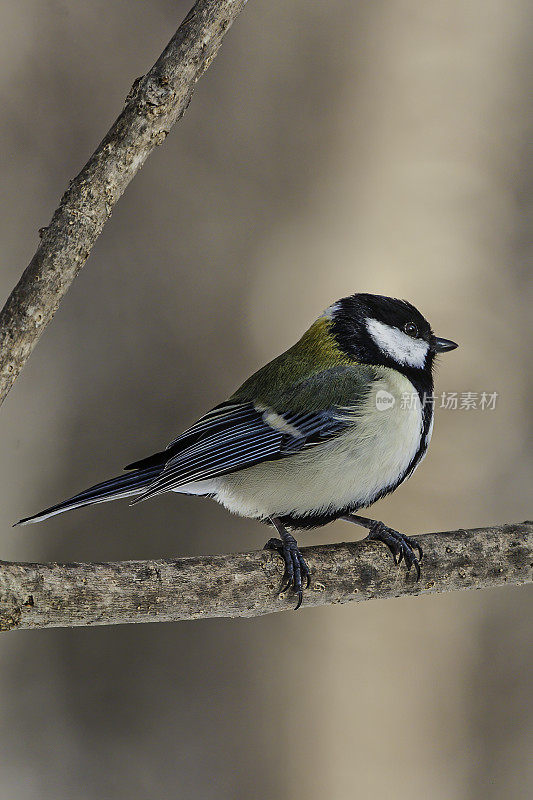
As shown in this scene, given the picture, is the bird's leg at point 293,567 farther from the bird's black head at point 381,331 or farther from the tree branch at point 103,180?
the tree branch at point 103,180

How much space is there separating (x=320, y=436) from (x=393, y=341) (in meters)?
0.22

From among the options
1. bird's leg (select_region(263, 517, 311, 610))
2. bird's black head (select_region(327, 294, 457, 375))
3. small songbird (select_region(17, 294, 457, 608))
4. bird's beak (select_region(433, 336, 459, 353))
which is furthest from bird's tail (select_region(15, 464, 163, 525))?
bird's beak (select_region(433, 336, 459, 353))

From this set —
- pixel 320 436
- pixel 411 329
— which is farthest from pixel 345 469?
pixel 411 329

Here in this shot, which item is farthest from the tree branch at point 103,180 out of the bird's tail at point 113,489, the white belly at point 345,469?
the white belly at point 345,469

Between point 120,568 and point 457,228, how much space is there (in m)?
1.29

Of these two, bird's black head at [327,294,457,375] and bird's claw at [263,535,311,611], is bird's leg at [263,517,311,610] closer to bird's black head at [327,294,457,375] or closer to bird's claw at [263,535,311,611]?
bird's claw at [263,535,311,611]

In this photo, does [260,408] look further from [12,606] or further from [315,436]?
[12,606]

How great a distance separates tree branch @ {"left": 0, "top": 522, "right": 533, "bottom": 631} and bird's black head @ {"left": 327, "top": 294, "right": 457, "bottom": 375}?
0.31 metres

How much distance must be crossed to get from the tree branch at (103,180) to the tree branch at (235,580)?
0.85 feet

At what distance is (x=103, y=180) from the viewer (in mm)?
1086

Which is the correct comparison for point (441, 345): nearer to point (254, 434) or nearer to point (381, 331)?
point (381, 331)

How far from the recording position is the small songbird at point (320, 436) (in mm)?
1342

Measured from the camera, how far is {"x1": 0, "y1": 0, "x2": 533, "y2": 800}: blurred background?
6.00ft

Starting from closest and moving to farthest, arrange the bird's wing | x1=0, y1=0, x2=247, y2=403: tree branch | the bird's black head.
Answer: x1=0, y1=0, x2=247, y2=403: tree branch → the bird's wing → the bird's black head
